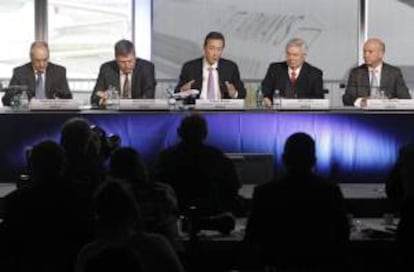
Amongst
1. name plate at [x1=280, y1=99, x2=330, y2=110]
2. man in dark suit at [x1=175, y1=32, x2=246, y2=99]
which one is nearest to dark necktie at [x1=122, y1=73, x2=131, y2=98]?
man in dark suit at [x1=175, y1=32, x2=246, y2=99]

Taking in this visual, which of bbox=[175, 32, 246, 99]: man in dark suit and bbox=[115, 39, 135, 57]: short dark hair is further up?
bbox=[115, 39, 135, 57]: short dark hair

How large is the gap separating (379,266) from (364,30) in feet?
16.1

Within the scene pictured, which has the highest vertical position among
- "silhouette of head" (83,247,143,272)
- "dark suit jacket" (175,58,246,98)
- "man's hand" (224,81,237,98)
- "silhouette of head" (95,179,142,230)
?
"dark suit jacket" (175,58,246,98)

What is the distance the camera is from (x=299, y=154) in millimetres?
3826

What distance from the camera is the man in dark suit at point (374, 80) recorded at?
24.8 feet

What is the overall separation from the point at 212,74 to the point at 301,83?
759 mm

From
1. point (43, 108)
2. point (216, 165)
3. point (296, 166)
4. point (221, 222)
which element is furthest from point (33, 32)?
point (296, 166)

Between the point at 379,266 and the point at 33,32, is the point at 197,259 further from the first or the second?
the point at 33,32

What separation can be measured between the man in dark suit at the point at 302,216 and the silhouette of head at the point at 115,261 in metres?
1.15

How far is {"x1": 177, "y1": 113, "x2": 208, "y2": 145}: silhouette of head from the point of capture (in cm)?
507

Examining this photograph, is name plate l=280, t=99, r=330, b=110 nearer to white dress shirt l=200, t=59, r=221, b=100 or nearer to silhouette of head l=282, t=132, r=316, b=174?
white dress shirt l=200, t=59, r=221, b=100

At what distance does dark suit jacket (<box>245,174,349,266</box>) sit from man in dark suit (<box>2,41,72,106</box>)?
161 inches

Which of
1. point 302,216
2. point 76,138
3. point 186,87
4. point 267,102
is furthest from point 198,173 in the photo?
point 186,87

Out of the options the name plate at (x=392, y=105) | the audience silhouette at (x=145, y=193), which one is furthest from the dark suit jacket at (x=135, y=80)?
the audience silhouette at (x=145, y=193)
